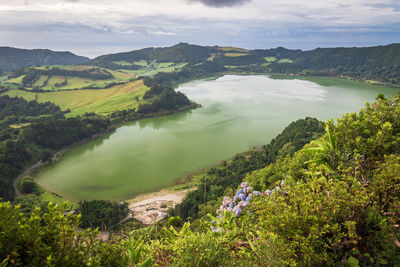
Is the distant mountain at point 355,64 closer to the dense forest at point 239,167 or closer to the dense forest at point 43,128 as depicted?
the dense forest at point 239,167

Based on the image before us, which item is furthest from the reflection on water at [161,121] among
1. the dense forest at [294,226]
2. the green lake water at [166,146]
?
the dense forest at [294,226]

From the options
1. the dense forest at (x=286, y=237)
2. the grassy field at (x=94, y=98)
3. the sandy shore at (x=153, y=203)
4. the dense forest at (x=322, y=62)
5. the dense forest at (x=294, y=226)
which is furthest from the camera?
the dense forest at (x=322, y=62)

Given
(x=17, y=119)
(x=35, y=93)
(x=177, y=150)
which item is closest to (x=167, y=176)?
(x=177, y=150)

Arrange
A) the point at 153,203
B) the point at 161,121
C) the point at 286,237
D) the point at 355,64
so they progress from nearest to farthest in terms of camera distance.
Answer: the point at 286,237, the point at 153,203, the point at 161,121, the point at 355,64

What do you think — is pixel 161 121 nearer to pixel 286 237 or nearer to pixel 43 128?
pixel 43 128

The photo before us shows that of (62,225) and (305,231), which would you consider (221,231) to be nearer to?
(305,231)

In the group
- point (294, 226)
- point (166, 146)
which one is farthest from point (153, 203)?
point (294, 226)
